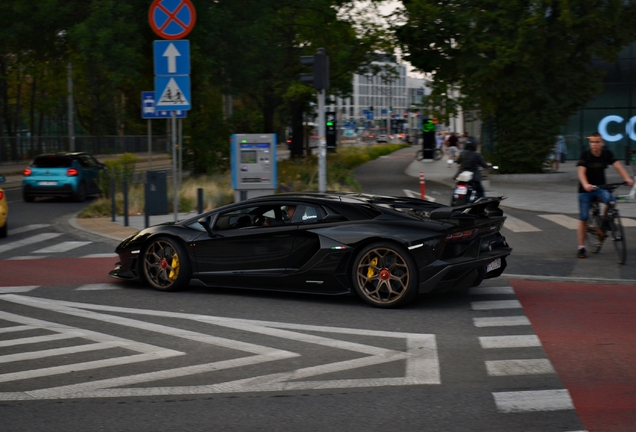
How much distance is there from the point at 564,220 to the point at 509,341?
1182 cm

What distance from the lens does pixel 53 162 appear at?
26.9 meters

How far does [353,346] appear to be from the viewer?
7.64m

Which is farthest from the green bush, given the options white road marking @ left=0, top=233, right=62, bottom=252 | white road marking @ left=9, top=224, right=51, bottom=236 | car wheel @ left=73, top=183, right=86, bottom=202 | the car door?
the car door

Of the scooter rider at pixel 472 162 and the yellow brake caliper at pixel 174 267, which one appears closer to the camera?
the yellow brake caliper at pixel 174 267

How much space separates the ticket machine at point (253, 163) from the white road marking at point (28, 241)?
14.0 feet

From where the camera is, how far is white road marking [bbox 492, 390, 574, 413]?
18.8 ft

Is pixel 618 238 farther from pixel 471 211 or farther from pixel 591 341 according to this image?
pixel 591 341

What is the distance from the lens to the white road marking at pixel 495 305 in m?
9.39

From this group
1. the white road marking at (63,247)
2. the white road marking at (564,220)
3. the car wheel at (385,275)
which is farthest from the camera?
the white road marking at (564,220)

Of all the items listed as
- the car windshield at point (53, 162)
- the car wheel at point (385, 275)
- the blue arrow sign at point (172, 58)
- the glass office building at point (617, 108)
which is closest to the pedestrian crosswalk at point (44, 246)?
the blue arrow sign at point (172, 58)

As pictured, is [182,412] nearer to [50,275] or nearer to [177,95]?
[50,275]

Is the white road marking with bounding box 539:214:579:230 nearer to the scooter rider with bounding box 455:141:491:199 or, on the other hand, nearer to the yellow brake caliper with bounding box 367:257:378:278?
the scooter rider with bounding box 455:141:491:199

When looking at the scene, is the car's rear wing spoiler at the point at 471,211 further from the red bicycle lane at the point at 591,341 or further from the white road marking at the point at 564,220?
the white road marking at the point at 564,220

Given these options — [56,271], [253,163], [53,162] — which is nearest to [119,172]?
[53,162]
